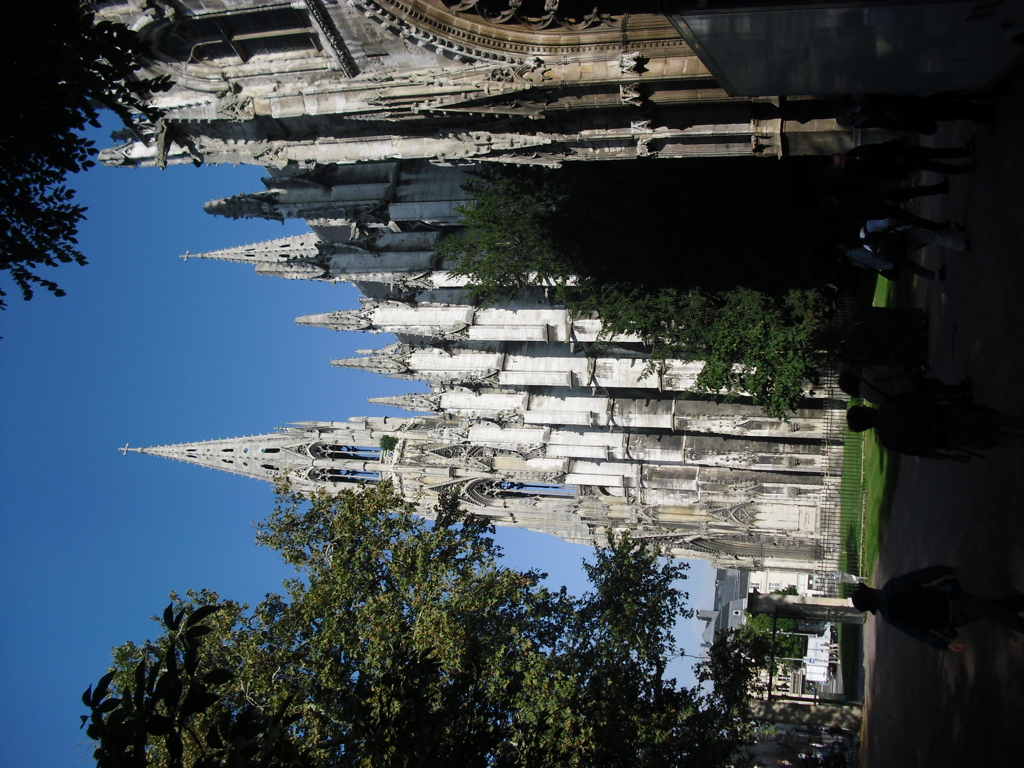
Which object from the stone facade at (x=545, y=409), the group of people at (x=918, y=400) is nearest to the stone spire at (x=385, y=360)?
the stone facade at (x=545, y=409)

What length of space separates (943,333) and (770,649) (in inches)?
382

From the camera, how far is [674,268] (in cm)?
1886

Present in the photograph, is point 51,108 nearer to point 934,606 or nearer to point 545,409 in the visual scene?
point 934,606

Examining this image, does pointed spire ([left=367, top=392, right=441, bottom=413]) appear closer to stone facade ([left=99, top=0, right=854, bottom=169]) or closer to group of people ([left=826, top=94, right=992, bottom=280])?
stone facade ([left=99, top=0, right=854, bottom=169])

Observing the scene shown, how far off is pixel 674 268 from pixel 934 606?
12298 mm

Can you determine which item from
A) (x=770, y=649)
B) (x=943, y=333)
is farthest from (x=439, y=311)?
(x=943, y=333)

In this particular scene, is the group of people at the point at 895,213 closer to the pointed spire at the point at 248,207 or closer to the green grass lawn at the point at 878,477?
the green grass lawn at the point at 878,477

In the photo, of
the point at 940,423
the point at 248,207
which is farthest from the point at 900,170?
the point at 248,207

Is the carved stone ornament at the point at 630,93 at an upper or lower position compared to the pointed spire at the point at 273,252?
lower

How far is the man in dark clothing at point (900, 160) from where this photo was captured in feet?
31.3

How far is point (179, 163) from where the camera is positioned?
1812 centimetres

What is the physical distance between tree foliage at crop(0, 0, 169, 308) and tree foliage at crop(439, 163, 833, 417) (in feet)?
32.9

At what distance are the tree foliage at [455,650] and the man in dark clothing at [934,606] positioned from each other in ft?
22.1

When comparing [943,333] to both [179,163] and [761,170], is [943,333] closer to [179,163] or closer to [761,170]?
[761,170]
